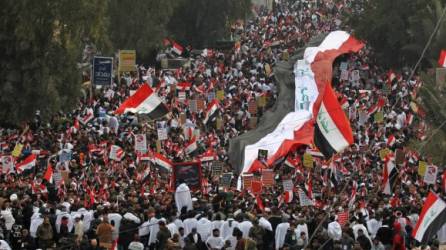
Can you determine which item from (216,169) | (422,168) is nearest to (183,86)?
(216,169)

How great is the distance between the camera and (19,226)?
27766mm

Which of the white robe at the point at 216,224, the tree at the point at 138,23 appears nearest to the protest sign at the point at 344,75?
the tree at the point at 138,23

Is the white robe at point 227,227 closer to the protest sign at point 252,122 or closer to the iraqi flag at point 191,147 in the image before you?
the iraqi flag at point 191,147

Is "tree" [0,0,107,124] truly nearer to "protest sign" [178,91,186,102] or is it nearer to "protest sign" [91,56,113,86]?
"protest sign" [91,56,113,86]

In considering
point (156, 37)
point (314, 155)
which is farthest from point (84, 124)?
point (156, 37)

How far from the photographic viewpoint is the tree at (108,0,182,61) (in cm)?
5619

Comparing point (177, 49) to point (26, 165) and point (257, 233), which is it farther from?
point (257, 233)

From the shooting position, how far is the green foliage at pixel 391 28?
184 feet

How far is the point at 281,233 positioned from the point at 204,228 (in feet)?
4.43

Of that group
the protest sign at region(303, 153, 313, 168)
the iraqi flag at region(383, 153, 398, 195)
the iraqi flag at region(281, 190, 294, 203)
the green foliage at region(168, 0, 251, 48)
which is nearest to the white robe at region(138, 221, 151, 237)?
the iraqi flag at region(281, 190, 294, 203)

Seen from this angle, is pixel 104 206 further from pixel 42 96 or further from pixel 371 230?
pixel 42 96

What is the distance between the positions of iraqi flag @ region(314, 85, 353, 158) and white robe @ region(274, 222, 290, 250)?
1559 mm

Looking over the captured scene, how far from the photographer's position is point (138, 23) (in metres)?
56.8

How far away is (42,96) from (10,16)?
7.49 ft
